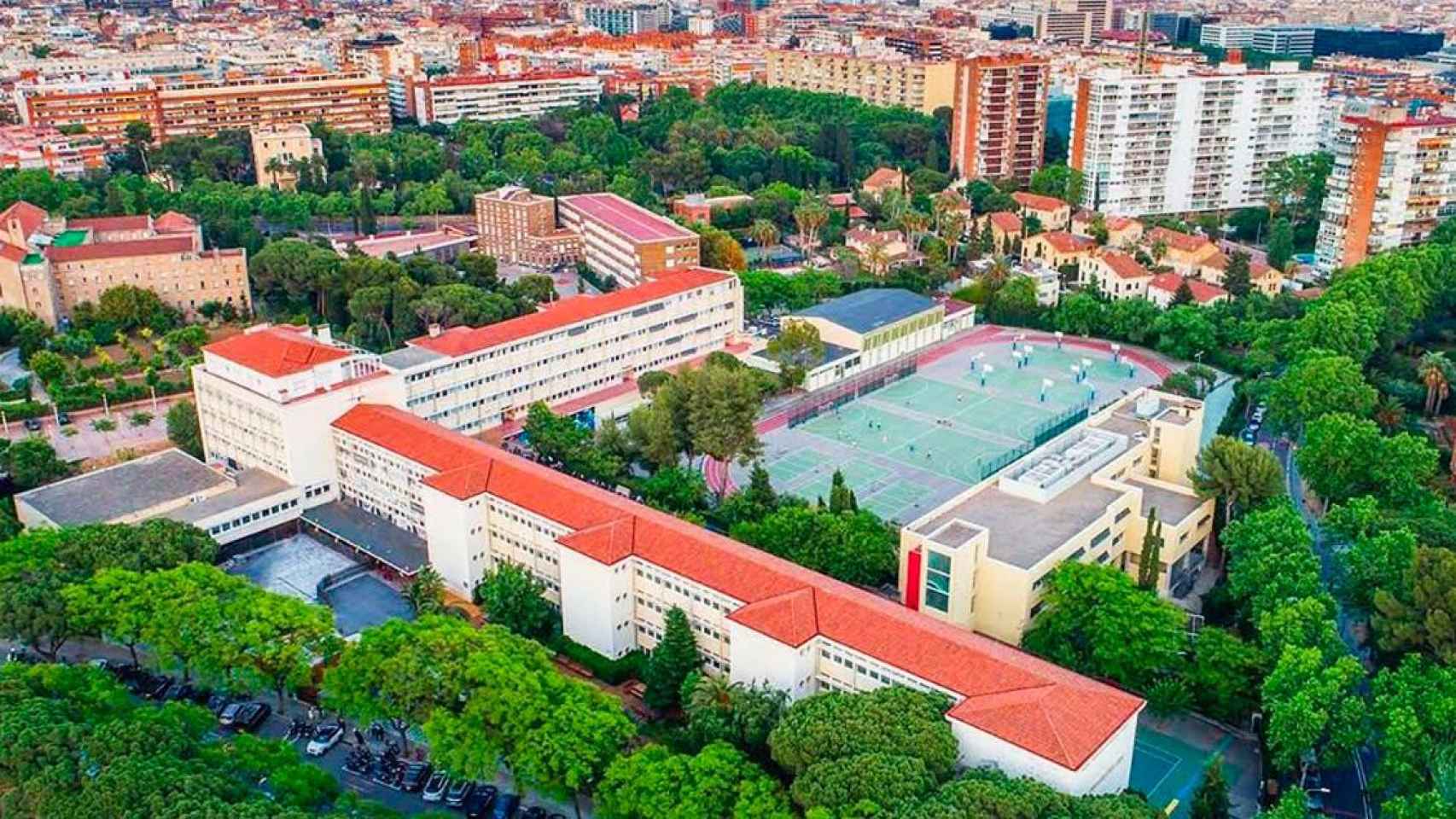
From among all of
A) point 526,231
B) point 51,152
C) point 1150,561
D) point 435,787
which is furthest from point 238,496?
point 51,152

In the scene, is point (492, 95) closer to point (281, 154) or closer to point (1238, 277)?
point (281, 154)

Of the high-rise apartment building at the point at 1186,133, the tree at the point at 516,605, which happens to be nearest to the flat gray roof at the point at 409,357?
the tree at the point at 516,605

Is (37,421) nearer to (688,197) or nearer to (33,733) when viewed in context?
(33,733)

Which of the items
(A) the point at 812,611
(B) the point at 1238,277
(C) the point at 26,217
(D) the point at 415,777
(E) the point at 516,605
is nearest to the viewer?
(D) the point at 415,777

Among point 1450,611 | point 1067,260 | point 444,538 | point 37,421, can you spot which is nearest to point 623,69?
point 1067,260

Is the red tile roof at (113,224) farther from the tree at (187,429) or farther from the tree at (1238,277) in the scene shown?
the tree at (1238,277)

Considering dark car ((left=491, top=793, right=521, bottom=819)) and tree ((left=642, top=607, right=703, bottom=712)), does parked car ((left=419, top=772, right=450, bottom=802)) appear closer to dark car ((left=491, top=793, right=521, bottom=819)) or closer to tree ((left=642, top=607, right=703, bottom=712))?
dark car ((left=491, top=793, right=521, bottom=819))
